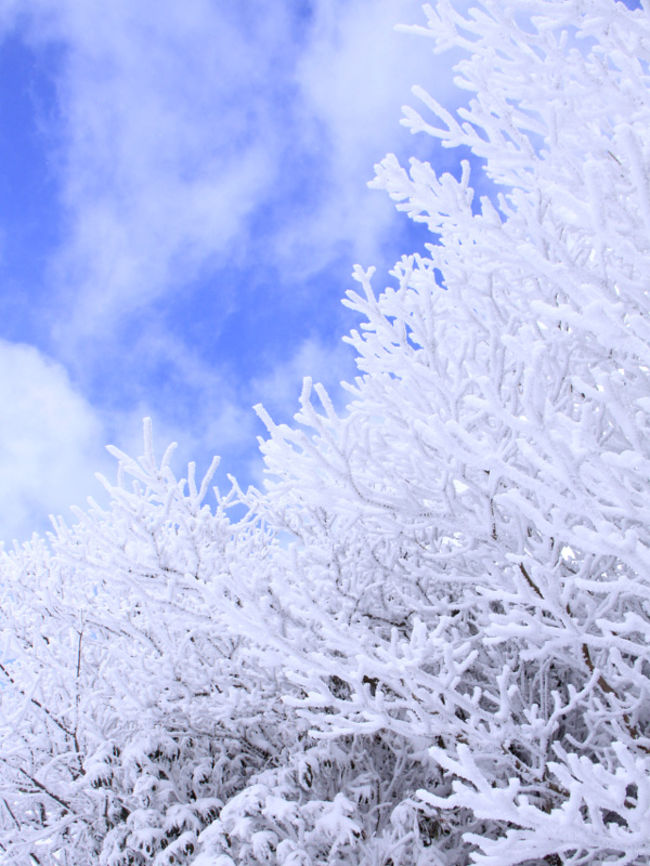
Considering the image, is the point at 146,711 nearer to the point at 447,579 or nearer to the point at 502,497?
the point at 447,579

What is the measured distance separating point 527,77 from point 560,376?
1.56m

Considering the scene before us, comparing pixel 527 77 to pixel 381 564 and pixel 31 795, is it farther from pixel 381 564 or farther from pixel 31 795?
pixel 31 795

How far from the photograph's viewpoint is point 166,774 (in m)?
5.14

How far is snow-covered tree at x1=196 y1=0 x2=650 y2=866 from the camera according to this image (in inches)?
83.7

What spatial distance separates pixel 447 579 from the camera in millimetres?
3523

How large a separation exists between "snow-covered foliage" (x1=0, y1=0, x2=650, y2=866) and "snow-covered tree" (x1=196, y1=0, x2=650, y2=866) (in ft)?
0.06

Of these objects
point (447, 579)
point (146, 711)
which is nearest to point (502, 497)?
point (447, 579)

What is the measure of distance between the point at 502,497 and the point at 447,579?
143cm

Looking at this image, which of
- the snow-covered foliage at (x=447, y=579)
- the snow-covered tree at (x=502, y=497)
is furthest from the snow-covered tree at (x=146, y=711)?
the snow-covered tree at (x=502, y=497)

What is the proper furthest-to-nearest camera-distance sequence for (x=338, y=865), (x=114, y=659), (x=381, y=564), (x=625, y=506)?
(x=114, y=659) < (x=381, y=564) < (x=338, y=865) < (x=625, y=506)

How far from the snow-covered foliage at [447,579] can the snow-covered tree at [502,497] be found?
2 centimetres

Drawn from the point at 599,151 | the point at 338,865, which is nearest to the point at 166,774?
the point at 338,865

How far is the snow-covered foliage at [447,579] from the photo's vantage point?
2.21 m

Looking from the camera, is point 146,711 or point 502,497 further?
point 146,711
